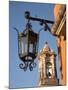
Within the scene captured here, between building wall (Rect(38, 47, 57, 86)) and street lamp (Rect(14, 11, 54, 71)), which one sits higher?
street lamp (Rect(14, 11, 54, 71))

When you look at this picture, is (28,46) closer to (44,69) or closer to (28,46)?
(28,46)

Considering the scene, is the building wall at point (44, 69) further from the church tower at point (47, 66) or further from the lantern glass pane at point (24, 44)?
the lantern glass pane at point (24, 44)

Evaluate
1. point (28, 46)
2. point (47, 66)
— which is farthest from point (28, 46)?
point (47, 66)

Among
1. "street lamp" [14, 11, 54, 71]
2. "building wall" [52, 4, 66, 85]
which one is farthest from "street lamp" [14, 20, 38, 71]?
"building wall" [52, 4, 66, 85]

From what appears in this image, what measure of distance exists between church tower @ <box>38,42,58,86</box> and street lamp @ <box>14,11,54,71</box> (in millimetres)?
65

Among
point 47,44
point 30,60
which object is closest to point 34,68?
point 30,60

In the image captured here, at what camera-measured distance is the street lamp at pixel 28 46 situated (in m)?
1.79

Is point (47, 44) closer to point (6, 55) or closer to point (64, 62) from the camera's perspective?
point (64, 62)

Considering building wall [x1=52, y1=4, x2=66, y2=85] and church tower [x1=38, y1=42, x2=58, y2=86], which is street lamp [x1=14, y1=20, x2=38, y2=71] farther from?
building wall [x1=52, y1=4, x2=66, y2=85]

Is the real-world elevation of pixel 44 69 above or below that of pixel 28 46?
below

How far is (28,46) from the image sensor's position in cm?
180

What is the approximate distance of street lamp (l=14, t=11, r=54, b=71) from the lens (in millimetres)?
1786

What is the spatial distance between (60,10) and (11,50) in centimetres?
55

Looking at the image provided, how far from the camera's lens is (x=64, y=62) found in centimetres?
188
